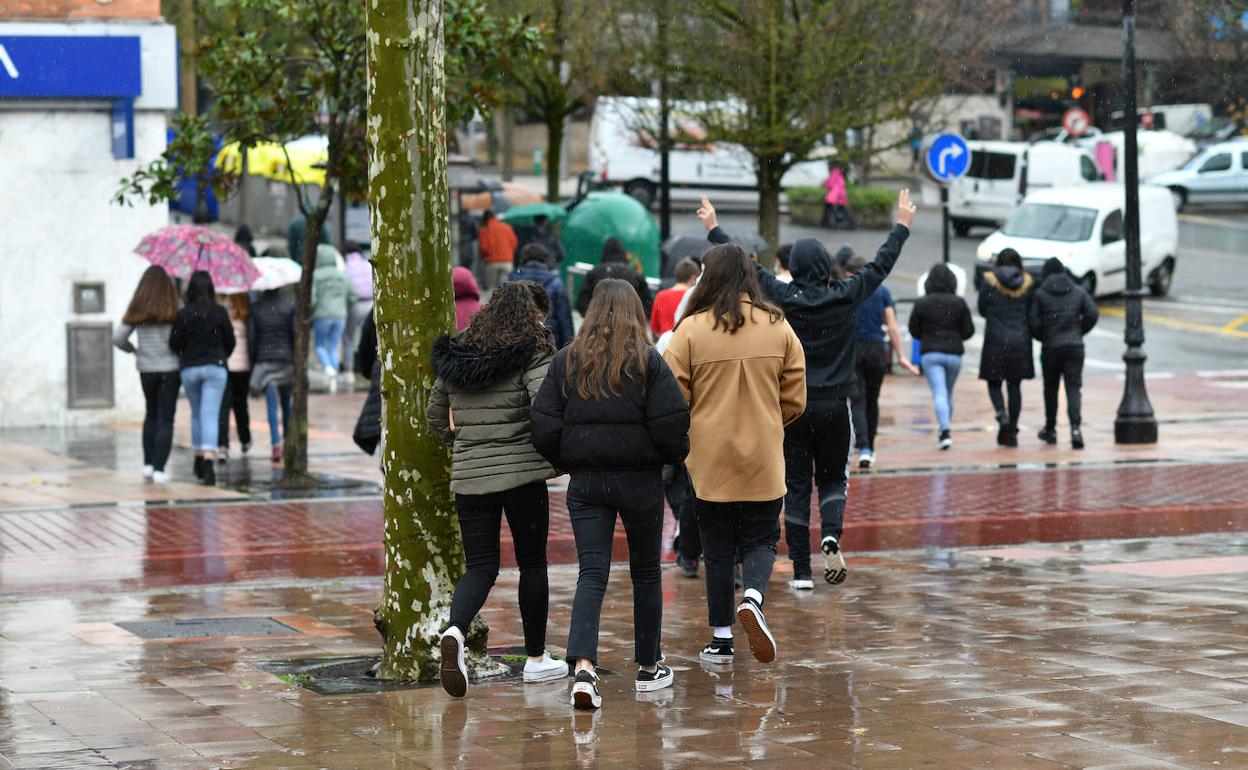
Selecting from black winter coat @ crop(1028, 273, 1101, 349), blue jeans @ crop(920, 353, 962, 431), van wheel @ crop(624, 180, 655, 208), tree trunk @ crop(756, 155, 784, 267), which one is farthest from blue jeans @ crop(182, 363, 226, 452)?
van wheel @ crop(624, 180, 655, 208)

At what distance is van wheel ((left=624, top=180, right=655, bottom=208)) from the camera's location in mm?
42562

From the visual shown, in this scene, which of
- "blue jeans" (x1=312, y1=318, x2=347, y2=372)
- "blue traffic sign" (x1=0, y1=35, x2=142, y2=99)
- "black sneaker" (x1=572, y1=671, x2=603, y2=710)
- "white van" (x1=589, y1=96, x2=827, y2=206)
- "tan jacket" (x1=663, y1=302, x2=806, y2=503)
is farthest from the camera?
"white van" (x1=589, y1=96, x2=827, y2=206)

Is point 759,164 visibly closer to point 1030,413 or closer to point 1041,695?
point 1030,413

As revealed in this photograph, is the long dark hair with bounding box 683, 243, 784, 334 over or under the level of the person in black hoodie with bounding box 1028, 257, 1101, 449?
over

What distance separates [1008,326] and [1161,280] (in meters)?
16.5

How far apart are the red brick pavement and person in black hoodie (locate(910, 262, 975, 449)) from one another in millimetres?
1616

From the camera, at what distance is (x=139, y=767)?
6227mm

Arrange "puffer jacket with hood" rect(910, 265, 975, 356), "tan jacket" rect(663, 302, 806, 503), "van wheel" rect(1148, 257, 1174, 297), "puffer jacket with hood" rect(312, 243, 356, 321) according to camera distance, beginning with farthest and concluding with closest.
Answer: "van wheel" rect(1148, 257, 1174, 297) → "puffer jacket with hood" rect(312, 243, 356, 321) → "puffer jacket with hood" rect(910, 265, 975, 356) → "tan jacket" rect(663, 302, 806, 503)

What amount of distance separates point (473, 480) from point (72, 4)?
1270 cm

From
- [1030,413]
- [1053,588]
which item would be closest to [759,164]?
[1030,413]

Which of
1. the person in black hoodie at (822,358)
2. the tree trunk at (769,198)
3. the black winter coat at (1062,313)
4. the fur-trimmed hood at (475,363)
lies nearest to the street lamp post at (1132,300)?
the black winter coat at (1062,313)

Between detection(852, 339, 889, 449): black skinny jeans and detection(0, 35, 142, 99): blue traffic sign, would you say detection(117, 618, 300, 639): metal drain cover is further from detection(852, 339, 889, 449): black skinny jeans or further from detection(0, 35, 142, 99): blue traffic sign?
detection(0, 35, 142, 99): blue traffic sign

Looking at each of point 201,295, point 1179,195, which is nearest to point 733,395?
point 201,295

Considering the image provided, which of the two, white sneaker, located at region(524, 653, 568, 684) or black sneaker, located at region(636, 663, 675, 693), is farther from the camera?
white sneaker, located at region(524, 653, 568, 684)
